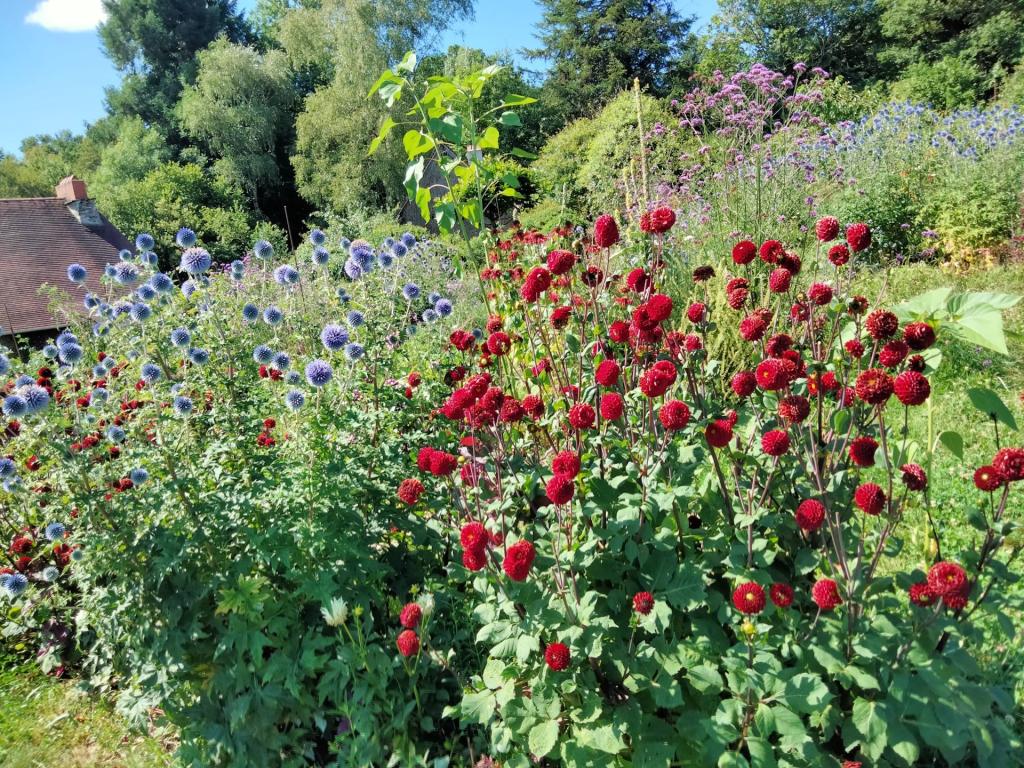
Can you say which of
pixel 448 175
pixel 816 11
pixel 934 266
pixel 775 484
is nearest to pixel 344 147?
pixel 816 11

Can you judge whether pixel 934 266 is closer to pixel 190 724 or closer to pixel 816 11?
pixel 190 724

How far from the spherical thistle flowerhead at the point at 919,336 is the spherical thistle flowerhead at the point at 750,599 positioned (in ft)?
2.14

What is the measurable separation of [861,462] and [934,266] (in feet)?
22.6

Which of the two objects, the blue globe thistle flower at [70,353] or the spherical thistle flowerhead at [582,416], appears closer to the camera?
the spherical thistle flowerhead at [582,416]

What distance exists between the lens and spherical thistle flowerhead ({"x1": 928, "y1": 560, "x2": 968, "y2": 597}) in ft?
4.02

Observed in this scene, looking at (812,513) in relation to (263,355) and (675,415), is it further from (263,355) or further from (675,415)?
(263,355)

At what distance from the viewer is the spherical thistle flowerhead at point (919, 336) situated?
1.37 metres

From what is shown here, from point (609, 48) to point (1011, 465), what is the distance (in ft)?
100

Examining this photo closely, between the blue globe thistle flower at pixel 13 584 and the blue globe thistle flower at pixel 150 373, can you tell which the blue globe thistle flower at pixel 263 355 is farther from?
the blue globe thistle flower at pixel 13 584

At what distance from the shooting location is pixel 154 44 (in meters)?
36.0

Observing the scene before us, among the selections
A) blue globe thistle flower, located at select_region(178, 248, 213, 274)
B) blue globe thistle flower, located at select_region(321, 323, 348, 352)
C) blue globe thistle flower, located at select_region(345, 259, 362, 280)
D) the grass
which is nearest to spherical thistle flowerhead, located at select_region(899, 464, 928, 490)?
blue globe thistle flower, located at select_region(321, 323, 348, 352)

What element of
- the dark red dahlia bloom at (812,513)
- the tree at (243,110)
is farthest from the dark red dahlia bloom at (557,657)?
the tree at (243,110)

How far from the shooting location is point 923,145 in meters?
8.74

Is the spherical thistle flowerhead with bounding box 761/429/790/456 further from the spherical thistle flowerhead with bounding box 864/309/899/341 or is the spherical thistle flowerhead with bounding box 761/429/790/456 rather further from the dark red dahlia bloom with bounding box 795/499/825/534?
the spherical thistle flowerhead with bounding box 864/309/899/341
